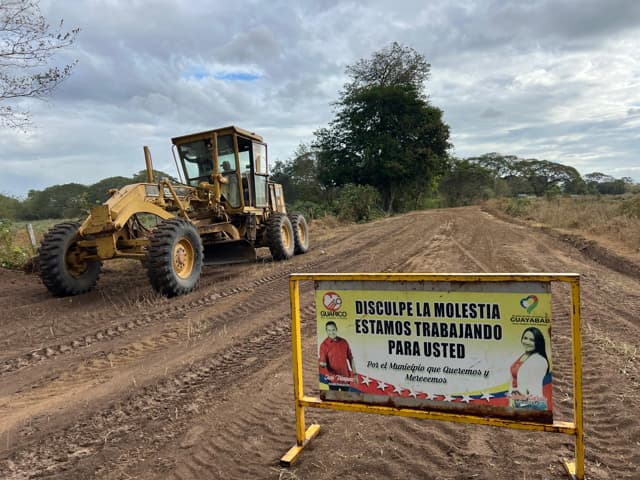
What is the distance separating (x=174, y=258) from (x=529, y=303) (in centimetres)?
591

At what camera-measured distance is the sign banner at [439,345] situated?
2.27 metres

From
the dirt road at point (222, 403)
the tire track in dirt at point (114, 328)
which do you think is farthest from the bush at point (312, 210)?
the dirt road at point (222, 403)

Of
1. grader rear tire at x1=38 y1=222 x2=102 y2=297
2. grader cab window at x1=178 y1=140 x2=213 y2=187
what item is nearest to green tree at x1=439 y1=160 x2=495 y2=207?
grader cab window at x1=178 y1=140 x2=213 y2=187

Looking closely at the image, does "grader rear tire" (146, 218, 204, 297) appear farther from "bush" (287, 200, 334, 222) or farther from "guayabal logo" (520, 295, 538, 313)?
"bush" (287, 200, 334, 222)

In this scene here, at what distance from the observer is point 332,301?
2.71 metres

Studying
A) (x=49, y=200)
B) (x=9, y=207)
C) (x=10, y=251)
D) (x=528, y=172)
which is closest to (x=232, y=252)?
(x=10, y=251)

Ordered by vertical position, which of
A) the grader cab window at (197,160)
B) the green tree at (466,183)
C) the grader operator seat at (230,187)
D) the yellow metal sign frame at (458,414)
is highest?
the green tree at (466,183)

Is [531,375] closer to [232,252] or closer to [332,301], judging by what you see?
[332,301]

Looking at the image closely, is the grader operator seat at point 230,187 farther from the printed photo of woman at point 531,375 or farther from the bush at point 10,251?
the printed photo of woman at point 531,375

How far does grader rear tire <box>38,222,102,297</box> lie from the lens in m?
6.93

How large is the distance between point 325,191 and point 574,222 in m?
21.0

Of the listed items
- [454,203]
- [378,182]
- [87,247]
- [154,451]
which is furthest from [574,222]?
[454,203]

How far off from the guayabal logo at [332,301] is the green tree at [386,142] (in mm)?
31644

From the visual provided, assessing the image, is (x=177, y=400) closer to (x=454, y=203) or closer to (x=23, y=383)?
(x=23, y=383)
